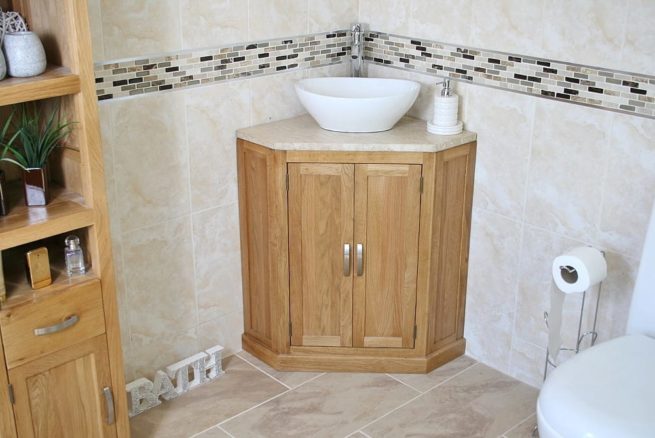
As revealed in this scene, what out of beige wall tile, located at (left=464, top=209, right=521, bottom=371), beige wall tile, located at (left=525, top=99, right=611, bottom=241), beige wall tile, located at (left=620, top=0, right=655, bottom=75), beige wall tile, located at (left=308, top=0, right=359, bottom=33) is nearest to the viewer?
beige wall tile, located at (left=620, top=0, right=655, bottom=75)

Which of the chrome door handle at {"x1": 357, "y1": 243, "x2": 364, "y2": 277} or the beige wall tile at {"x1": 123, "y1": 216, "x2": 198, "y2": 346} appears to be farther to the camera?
the chrome door handle at {"x1": 357, "y1": 243, "x2": 364, "y2": 277}

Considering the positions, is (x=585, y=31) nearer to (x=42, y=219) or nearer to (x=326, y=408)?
(x=326, y=408)

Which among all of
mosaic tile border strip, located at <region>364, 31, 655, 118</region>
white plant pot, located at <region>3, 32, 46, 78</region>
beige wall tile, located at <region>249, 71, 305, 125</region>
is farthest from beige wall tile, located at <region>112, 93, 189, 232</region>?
mosaic tile border strip, located at <region>364, 31, 655, 118</region>

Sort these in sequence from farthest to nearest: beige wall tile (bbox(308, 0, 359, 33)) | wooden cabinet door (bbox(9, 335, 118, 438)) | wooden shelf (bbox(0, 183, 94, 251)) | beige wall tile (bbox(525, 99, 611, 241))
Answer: beige wall tile (bbox(308, 0, 359, 33)), beige wall tile (bbox(525, 99, 611, 241)), wooden cabinet door (bbox(9, 335, 118, 438)), wooden shelf (bbox(0, 183, 94, 251))

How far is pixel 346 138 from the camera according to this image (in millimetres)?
2695

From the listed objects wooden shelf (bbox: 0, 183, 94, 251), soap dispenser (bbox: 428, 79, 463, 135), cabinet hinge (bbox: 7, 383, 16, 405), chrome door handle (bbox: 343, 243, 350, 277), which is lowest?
cabinet hinge (bbox: 7, 383, 16, 405)

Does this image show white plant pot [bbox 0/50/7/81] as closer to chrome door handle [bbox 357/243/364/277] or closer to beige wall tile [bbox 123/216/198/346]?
beige wall tile [bbox 123/216/198/346]

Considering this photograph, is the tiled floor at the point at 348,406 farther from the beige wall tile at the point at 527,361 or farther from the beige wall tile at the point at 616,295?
the beige wall tile at the point at 616,295

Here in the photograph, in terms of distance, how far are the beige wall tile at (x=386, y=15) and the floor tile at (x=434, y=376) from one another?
120 centimetres

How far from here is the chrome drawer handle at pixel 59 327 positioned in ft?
6.81

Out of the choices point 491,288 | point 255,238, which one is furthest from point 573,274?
point 255,238

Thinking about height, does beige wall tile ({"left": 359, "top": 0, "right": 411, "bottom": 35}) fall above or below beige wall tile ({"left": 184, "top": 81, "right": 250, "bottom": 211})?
above

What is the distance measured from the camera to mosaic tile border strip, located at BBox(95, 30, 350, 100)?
8.05 ft

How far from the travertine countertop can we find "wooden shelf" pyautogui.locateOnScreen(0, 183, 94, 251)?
736mm
